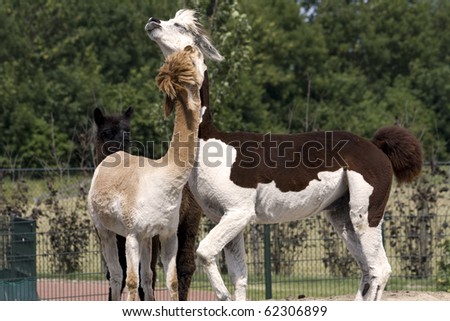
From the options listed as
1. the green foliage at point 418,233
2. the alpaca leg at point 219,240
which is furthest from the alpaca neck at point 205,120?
the green foliage at point 418,233

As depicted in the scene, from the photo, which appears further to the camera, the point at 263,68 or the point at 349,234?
the point at 263,68

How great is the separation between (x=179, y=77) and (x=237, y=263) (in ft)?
5.82

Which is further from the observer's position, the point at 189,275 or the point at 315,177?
the point at 189,275

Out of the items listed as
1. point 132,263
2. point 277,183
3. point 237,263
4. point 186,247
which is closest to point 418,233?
point 186,247

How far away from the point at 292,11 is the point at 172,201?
41.0 meters

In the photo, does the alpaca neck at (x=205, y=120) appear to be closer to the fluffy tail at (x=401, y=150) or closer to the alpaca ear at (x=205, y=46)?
the alpaca ear at (x=205, y=46)

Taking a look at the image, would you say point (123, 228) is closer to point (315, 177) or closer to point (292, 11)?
point (315, 177)

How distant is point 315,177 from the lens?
334 inches

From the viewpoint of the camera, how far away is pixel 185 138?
25.5 ft

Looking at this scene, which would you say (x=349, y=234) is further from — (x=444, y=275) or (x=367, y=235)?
(x=444, y=275)

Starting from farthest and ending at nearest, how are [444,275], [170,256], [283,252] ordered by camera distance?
[283,252], [444,275], [170,256]

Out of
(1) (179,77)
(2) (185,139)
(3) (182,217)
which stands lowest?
(3) (182,217)

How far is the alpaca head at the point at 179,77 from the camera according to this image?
7.69m
